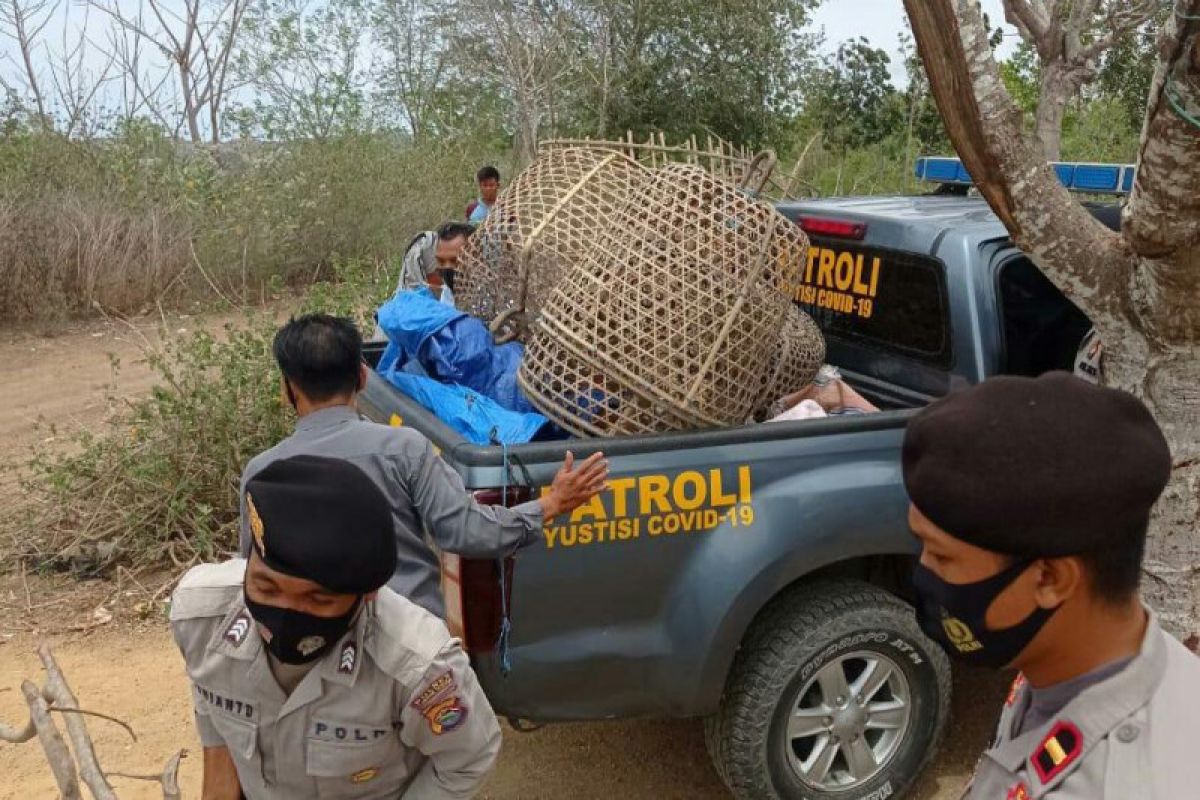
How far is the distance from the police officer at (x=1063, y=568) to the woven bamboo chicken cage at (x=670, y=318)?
1742 millimetres

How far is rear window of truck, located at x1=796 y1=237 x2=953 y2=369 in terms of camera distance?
3.75m

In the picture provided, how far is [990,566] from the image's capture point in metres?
1.25

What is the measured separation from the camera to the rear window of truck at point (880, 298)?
12.3 feet

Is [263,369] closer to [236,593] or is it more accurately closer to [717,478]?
[717,478]

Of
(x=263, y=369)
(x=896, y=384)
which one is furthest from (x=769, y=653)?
(x=263, y=369)

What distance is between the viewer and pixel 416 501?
8.79ft

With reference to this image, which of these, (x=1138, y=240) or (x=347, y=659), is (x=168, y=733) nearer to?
(x=347, y=659)

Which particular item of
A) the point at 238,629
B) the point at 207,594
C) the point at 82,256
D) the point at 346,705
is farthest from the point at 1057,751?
the point at 82,256

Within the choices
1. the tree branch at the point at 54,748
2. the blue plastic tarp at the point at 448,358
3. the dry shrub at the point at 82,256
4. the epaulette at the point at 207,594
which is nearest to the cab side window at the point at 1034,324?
the blue plastic tarp at the point at 448,358

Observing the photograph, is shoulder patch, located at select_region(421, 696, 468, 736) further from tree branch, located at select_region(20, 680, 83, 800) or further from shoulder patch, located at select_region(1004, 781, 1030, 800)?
shoulder patch, located at select_region(1004, 781, 1030, 800)

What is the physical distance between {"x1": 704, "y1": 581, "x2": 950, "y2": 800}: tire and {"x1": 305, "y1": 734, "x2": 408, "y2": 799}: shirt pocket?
1403 mm

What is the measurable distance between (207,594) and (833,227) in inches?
116

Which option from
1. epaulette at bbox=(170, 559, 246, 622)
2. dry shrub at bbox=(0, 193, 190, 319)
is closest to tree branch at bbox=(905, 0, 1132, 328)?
epaulette at bbox=(170, 559, 246, 622)

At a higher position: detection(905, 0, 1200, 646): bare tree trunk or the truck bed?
detection(905, 0, 1200, 646): bare tree trunk
